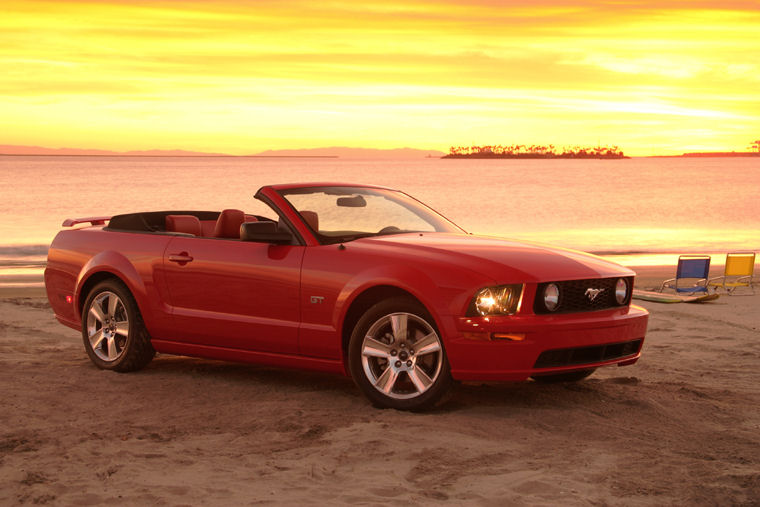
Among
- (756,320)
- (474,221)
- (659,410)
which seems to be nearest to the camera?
(659,410)

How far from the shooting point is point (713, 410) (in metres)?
7.22

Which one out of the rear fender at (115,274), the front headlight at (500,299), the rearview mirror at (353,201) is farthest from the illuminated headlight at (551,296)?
the rear fender at (115,274)

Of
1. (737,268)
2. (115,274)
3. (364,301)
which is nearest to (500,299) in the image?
(364,301)

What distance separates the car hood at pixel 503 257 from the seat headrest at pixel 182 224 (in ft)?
6.64

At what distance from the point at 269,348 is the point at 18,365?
2.56 meters

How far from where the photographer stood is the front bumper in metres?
6.54

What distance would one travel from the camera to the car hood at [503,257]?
21.9 ft

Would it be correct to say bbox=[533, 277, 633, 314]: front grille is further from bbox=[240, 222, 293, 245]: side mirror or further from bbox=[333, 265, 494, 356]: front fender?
bbox=[240, 222, 293, 245]: side mirror

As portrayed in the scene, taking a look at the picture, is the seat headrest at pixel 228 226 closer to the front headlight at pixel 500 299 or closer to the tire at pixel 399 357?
the tire at pixel 399 357

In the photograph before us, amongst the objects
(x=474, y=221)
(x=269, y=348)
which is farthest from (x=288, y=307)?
(x=474, y=221)

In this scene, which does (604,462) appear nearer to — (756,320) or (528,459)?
(528,459)

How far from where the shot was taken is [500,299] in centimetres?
660

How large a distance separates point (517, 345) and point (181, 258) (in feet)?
9.59

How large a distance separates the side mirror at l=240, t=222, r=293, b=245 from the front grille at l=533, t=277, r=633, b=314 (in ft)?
6.20
